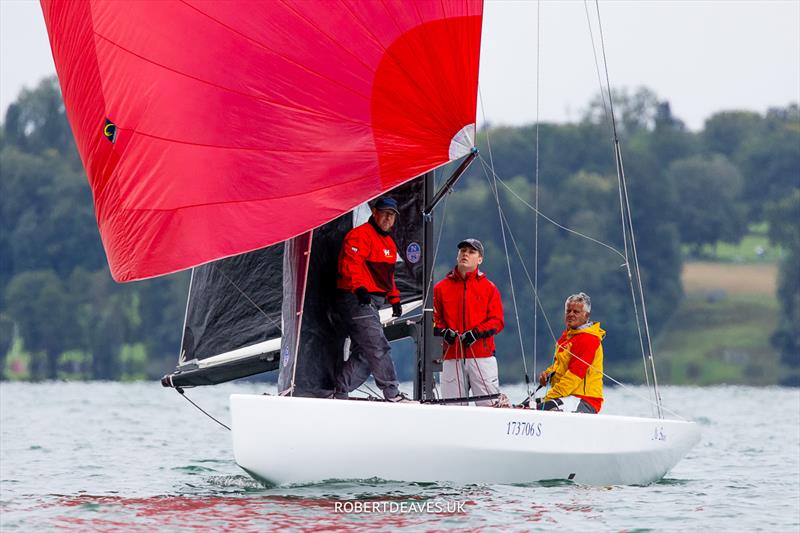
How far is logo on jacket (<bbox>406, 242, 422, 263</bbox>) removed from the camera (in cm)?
1009

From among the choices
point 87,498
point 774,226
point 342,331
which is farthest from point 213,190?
point 774,226

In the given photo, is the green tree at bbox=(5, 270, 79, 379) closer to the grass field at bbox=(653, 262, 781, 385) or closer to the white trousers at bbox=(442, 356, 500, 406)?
the grass field at bbox=(653, 262, 781, 385)

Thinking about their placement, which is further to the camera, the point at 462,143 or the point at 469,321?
the point at 469,321

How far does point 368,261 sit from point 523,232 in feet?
139

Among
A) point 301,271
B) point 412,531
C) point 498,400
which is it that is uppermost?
point 301,271

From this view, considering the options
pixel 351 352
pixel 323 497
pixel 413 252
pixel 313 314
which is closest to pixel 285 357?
pixel 313 314

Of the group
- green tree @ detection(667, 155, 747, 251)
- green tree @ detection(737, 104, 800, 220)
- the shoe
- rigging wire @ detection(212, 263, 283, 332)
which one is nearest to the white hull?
the shoe

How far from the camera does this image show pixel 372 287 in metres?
9.10

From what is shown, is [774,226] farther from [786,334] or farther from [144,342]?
[144,342]

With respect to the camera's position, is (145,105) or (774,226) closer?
(145,105)

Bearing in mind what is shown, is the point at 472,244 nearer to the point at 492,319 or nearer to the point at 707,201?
the point at 492,319

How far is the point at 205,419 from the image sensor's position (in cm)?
2233

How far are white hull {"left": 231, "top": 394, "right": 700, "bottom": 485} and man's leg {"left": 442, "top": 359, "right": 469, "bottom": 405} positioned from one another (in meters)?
1.01

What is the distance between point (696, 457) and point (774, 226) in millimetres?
45895
